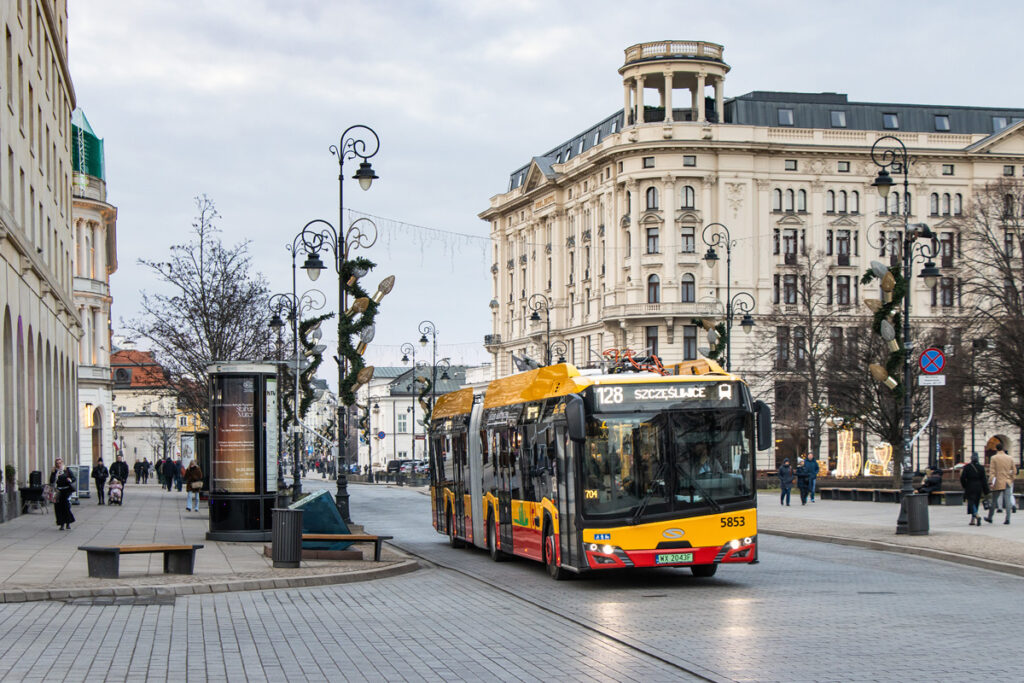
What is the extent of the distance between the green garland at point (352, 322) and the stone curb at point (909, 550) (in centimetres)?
991

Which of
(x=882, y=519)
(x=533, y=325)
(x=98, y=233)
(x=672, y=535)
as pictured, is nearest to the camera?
(x=672, y=535)

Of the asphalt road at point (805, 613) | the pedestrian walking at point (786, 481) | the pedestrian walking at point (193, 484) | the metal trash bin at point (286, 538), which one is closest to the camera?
the asphalt road at point (805, 613)

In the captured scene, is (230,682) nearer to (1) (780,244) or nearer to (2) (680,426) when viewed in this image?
(2) (680,426)

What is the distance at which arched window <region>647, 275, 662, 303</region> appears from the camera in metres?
94.5

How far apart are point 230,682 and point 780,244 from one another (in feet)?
287

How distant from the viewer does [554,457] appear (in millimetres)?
18344

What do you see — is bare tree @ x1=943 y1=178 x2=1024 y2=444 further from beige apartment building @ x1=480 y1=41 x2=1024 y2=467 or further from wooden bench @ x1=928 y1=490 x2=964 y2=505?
beige apartment building @ x1=480 y1=41 x2=1024 y2=467

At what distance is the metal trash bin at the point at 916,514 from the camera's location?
2561 cm

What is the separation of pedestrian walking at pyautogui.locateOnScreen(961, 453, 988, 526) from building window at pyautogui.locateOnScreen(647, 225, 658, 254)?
6512cm

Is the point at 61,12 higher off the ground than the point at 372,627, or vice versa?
the point at 61,12

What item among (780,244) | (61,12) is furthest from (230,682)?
(780,244)

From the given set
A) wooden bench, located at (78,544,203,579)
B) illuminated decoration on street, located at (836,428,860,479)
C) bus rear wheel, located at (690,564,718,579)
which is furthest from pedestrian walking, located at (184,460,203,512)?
illuminated decoration on street, located at (836,428,860,479)

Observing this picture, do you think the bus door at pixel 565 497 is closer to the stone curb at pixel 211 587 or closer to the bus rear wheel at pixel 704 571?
the bus rear wheel at pixel 704 571

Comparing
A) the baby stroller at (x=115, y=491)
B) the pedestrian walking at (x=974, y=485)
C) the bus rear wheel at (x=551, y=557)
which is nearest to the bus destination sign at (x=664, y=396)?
the bus rear wheel at (x=551, y=557)
